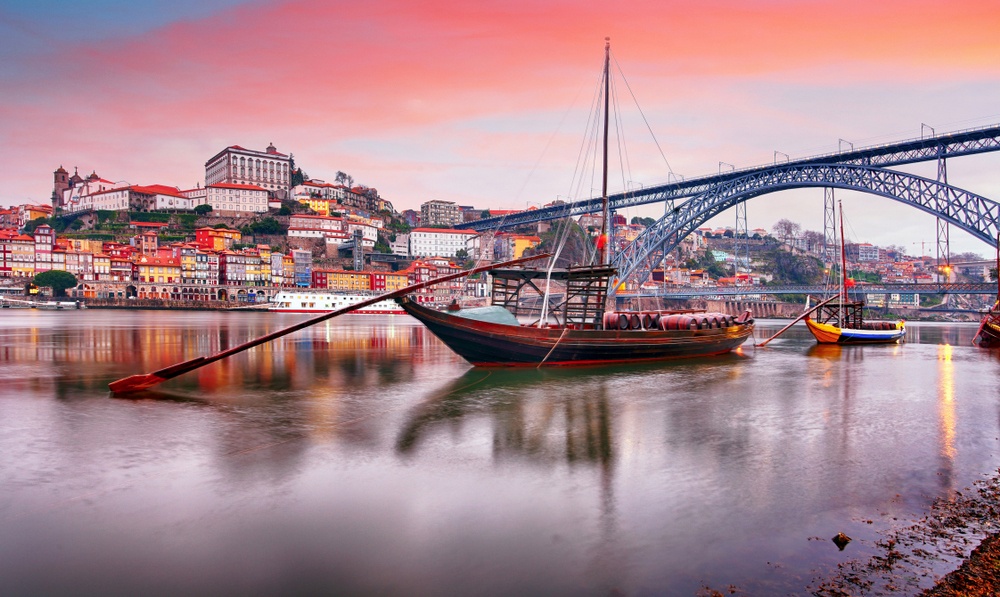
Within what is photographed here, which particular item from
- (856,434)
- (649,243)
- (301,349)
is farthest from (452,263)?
(856,434)

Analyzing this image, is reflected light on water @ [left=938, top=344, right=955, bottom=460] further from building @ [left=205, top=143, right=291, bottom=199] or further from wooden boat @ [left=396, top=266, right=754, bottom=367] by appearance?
building @ [left=205, top=143, right=291, bottom=199]

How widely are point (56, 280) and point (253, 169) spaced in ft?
145

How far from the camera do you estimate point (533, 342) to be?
17.3m

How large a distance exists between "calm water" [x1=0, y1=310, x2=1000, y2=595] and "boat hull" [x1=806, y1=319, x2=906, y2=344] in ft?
61.7

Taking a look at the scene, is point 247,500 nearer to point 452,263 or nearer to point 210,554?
point 210,554

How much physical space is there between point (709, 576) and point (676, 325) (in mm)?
18949

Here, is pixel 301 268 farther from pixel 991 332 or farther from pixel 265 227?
pixel 991 332

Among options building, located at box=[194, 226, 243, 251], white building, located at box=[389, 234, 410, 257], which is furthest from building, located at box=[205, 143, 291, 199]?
white building, located at box=[389, 234, 410, 257]

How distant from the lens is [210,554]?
16.3 ft

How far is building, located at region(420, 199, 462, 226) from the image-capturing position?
136 metres

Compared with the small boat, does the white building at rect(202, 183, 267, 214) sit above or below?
above

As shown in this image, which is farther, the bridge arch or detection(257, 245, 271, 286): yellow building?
detection(257, 245, 271, 286): yellow building

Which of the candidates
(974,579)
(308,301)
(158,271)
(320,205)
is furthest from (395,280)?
(974,579)

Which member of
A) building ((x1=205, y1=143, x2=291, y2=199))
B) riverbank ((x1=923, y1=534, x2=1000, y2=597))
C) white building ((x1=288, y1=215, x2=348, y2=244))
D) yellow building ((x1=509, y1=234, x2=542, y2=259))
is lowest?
riverbank ((x1=923, y1=534, x2=1000, y2=597))
